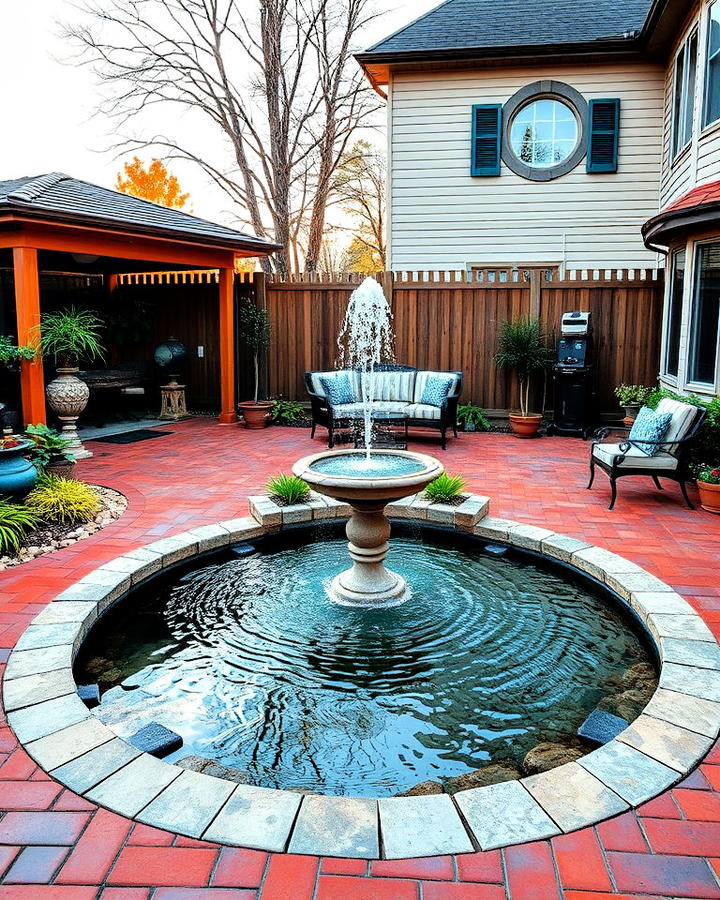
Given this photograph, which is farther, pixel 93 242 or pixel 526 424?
pixel 526 424

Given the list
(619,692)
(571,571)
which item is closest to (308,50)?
(571,571)

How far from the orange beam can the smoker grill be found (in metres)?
4.95

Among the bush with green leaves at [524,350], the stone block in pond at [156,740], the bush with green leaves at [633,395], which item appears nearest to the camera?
the stone block in pond at [156,740]

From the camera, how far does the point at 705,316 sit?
738 centimetres

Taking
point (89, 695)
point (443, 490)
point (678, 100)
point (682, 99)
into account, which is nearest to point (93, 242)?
point (443, 490)

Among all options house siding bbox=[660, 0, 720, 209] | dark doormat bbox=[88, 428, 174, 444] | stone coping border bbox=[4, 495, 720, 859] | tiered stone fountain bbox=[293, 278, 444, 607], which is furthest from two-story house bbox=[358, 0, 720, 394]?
stone coping border bbox=[4, 495, 720, 859]

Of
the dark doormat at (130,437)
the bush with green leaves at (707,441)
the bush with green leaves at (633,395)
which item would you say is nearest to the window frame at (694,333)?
the bush with green leaves at (707,441)

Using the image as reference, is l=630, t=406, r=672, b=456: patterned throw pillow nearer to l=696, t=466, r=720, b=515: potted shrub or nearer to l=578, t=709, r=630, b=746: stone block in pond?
l=696, t=466, r=720, b=515: potted shrub

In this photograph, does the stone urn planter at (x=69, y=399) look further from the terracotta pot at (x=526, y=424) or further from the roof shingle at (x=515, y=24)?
the roof shingle at (x=515, y=24)

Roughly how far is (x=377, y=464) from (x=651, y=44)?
9.08 metres

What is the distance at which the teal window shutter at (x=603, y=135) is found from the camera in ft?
36.4

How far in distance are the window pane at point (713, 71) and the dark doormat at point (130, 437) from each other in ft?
24.9

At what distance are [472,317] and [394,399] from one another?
6.24ft

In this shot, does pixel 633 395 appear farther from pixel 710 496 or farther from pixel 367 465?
pixel 367 465
